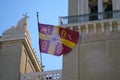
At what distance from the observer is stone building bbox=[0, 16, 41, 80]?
3036cm

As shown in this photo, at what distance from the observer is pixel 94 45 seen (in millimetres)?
28109

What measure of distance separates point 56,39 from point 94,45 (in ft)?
8.39

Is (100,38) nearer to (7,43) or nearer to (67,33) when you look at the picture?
(67,33)

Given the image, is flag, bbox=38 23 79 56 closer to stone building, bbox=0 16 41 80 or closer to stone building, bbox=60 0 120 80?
stone building, bbox=60 0 120 80

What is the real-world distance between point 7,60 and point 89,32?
19.5 ft

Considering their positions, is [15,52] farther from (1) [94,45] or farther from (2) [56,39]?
(1) [94,45]

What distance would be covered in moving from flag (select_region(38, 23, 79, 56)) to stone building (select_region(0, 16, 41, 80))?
2374 mm

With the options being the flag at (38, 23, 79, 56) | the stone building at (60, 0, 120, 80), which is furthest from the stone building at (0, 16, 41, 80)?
the stone building at (60, 0, 120, 80)

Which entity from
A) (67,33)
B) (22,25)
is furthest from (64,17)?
(22,25)

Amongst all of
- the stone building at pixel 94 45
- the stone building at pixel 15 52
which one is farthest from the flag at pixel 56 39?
the stone building at pixel 15 52

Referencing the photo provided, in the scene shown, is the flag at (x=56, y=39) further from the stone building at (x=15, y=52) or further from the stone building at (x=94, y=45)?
the stone building at (x=15, y=52)

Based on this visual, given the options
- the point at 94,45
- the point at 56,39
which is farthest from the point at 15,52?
the point at 94,45

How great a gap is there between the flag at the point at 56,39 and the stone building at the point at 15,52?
2.37 m

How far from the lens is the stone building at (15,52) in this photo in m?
30.4
